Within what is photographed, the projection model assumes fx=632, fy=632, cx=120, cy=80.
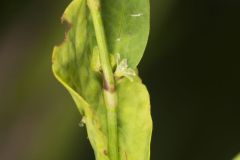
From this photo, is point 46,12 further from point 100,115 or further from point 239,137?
point 100,115

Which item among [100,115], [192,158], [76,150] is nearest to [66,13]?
[100,115]

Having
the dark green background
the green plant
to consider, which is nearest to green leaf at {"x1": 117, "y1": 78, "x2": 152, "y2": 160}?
the green plant

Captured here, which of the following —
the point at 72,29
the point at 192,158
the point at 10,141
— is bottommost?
the point at 192,158

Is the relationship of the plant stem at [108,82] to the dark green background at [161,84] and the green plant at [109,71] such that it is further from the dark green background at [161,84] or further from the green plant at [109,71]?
the dark green background at [161,84]

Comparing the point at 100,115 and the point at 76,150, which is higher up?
the point at 100,115

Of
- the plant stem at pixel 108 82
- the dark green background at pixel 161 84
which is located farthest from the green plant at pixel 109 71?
the dark green background at pixel 161 84

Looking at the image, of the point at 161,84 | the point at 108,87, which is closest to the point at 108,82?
the point at 108,87

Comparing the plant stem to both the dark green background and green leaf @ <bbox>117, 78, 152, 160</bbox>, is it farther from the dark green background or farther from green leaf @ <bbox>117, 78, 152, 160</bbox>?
the dark green background

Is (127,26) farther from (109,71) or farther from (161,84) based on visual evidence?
(161,84)
